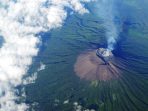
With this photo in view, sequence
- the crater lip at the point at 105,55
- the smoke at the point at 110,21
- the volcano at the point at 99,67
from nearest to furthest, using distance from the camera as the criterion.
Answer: the volcano at the point at 99,67 < the crater lip at the point at 105,55 < the smoke at the point at 110,21

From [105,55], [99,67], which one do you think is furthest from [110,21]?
[99,67]

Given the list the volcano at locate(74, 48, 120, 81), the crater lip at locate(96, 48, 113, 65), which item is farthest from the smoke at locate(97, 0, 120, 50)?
the volcano at locate(74, 48, 120, 81)

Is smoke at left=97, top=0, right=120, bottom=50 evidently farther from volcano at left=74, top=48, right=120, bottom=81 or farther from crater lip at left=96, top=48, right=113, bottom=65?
volcano at left=74, top=48, right=120, bottom=81

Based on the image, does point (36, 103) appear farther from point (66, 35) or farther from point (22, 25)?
point (22, 25)

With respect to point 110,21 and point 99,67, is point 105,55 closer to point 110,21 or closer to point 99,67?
point 99,67

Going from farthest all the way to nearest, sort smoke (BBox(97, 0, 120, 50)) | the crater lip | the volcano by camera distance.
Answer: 1. smoke (BBox(97, 0, 120, 50))
2. the crater lip
3. the volcano

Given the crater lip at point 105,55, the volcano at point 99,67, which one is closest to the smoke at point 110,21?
the crater lip at point 105,55

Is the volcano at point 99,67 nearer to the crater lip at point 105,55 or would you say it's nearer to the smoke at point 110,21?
the crater lip at point 105,55

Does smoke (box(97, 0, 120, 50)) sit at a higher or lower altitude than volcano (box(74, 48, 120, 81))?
higher
